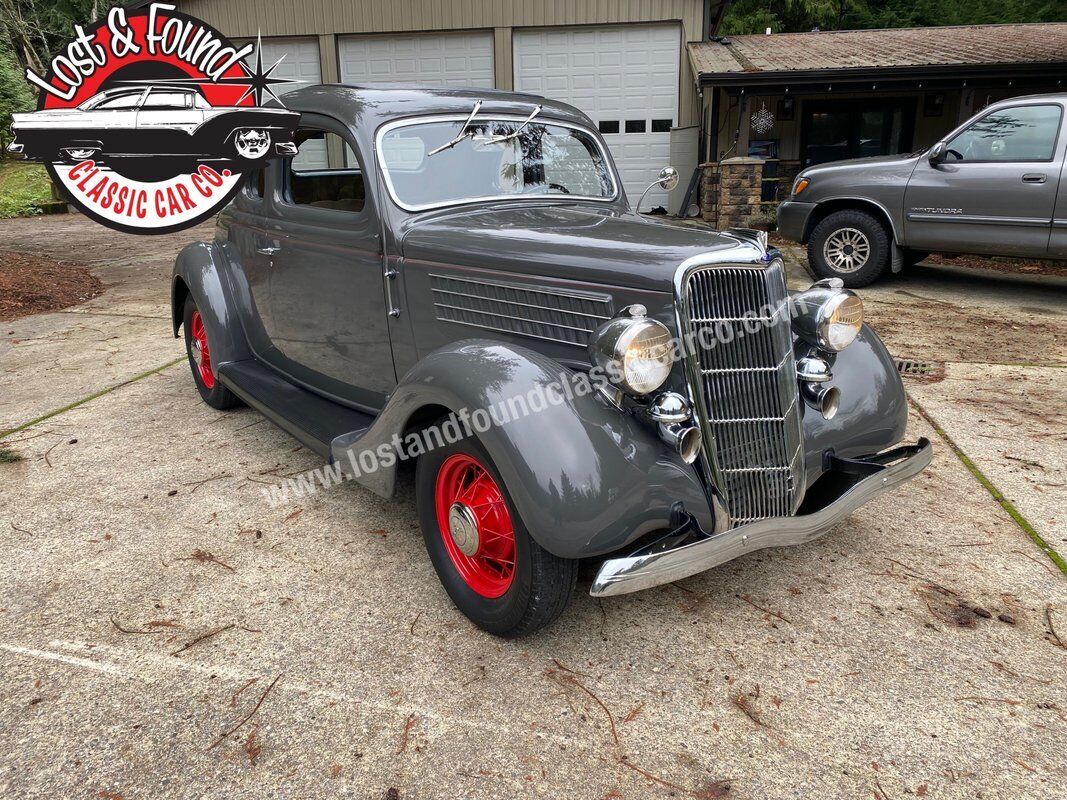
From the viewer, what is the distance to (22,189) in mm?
15836

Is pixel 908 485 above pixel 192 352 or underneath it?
underneath

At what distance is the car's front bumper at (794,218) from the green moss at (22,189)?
1400 centimetres

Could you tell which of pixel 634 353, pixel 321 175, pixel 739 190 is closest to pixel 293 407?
pixel 321 175

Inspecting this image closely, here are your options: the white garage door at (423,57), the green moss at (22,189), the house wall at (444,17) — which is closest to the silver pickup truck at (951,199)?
the house wall at (444,17)

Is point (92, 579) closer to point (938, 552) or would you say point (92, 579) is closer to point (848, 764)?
point (848, 764)

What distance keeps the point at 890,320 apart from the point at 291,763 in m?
6.11

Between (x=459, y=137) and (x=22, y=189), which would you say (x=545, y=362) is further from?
(x=22, y=189)

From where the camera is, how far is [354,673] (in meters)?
2.33

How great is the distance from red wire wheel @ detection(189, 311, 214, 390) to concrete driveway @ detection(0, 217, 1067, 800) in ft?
2.47

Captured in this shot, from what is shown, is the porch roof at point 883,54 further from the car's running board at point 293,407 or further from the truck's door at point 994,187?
the car's running board at point 293,407

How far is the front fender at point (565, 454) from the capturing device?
7.07 ft

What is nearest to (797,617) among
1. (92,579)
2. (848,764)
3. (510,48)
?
(848,764)

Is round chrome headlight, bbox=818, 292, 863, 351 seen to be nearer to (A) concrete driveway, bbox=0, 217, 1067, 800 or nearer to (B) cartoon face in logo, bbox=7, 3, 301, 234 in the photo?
(A) concrete driveway, bbox=0, 217, 1067, 800

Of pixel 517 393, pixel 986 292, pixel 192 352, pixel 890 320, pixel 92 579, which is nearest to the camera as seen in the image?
pixel 517 393
